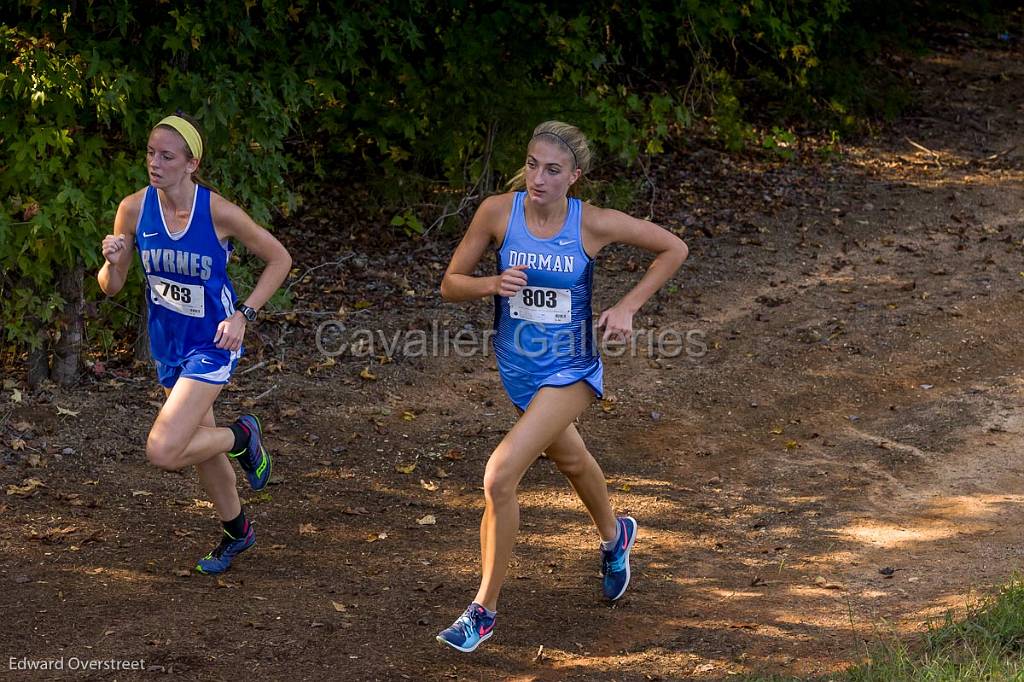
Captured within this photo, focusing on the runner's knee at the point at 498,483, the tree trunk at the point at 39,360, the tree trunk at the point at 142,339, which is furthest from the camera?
the tree trunk at the point at 142,339

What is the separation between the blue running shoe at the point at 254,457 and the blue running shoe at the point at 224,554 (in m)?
0.23

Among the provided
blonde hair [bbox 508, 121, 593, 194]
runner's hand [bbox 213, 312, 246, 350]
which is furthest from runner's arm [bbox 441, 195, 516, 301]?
runner's hand [bbox 213, 312, 246, 350]

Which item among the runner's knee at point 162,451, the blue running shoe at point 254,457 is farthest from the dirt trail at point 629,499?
the runner's knee at point 162,451

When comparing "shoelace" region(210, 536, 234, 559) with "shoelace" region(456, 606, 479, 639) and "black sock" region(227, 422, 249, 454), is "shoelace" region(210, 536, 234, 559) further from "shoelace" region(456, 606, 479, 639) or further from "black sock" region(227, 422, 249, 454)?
"shoelace" region(456, 606, 479, 639)

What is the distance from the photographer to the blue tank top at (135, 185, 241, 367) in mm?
4965

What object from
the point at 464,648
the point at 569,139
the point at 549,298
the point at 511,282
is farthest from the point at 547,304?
the point at 464,648

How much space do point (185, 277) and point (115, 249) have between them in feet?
0.98

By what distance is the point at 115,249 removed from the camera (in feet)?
16.0

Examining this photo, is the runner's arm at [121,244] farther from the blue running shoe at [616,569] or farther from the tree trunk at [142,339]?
the tree trunk at [142,339]

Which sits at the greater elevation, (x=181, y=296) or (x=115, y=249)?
(x=115, y=249)

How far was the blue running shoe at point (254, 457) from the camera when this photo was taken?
5.43m

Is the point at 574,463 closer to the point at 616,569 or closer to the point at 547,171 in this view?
the point at 616,569

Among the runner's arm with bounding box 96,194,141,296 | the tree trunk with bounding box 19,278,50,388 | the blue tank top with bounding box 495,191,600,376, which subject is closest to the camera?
the blue tank top with bounding box 495,191,600,376

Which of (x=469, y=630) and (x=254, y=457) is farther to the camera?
(x=254, y=457)
